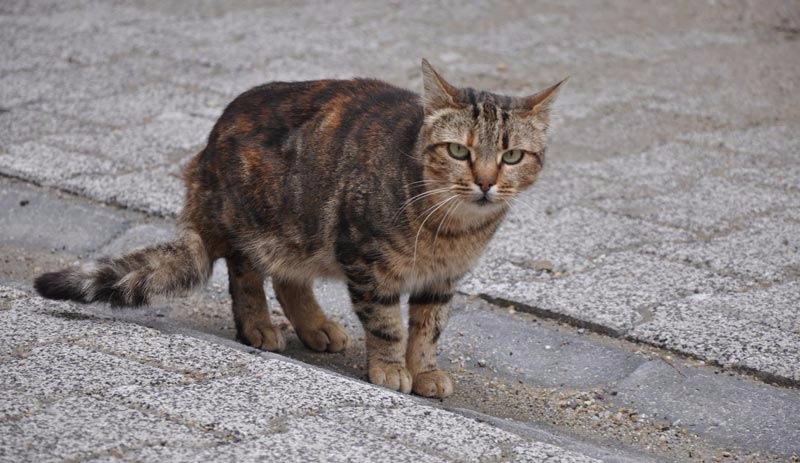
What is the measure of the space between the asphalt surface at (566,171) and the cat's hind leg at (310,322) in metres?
0.07

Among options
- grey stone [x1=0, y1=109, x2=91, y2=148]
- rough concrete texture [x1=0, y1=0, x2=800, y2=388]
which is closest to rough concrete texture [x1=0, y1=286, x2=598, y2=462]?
rough concrete texture [x1=0, y1=0, x2=800, y2=388]

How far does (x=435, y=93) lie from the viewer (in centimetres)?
311

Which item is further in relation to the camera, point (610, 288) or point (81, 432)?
point (610, 288)

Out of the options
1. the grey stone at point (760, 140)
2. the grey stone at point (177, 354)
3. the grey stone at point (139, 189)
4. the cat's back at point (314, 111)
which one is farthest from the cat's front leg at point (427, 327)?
the grey stone at point (760, 140)

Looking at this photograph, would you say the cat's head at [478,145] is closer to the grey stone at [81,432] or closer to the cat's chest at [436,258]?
the cat's chest at [436,258]

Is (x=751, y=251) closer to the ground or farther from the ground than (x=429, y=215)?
closer to the ground

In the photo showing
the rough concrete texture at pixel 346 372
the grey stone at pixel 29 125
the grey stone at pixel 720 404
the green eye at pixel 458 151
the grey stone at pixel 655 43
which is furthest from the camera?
the grey stone at pixel 655 43

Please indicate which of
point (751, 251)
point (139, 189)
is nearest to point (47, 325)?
point (139, 189)

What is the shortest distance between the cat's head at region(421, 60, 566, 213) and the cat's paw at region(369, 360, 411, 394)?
56 centimetres

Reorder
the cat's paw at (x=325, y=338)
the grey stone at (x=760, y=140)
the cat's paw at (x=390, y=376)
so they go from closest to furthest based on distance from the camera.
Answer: the cat's paw at (x=390, y=376) → the cat's paw at (x=325, y=338) → the grey stone at (x=760, y=140)

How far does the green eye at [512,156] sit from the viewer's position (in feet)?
10.1

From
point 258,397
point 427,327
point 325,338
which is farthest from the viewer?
point 325,338

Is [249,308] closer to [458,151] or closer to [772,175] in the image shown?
[458,151]

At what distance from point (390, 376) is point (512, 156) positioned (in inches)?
30.2
